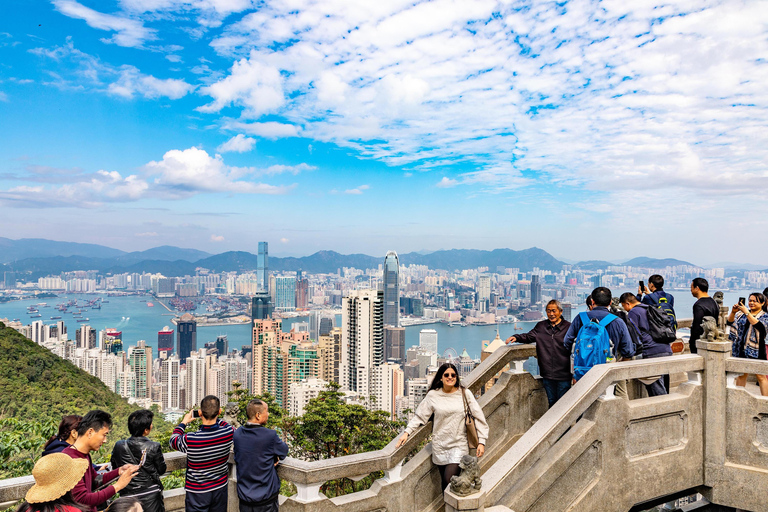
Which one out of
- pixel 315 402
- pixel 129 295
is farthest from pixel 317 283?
pixel 315 402

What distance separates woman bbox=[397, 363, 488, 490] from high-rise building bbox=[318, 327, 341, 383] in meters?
58.7

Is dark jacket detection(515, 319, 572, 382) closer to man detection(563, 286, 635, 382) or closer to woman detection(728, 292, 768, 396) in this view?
man detection(563, 286, 635, 382)

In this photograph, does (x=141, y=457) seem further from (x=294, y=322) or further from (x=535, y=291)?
(x=294, y=322)

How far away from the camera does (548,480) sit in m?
3.66

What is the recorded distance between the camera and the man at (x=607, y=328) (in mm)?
4293

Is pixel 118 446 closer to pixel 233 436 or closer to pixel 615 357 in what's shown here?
pixel 233 436

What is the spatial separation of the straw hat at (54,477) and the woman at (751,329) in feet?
19.2

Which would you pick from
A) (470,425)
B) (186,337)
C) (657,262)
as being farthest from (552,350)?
(186,337)

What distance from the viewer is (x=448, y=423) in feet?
12.2

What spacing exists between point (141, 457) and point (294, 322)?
445ft

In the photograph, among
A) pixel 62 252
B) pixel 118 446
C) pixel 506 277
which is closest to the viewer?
pixel 118 446

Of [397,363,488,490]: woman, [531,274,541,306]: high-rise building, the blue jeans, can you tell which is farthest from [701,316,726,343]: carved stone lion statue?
[531,274,541,306]: high-rise building

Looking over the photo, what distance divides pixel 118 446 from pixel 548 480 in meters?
3.19

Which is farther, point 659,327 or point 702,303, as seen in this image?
point 702,303
